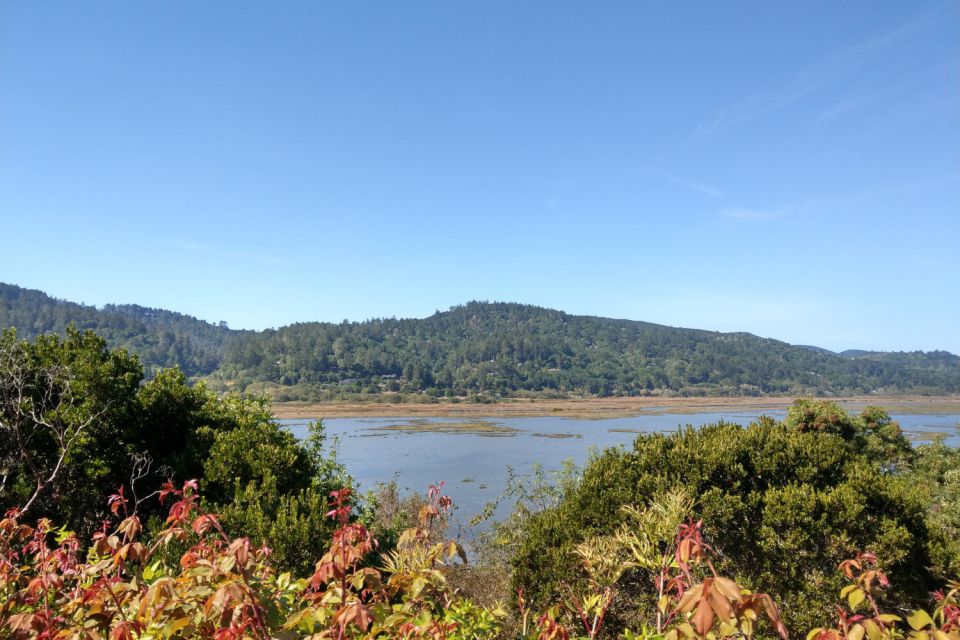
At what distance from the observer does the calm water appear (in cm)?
3547

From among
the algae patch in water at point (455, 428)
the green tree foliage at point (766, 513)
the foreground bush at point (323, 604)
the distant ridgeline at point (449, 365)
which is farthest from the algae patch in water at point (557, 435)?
the foreground bush at point (323, 604)

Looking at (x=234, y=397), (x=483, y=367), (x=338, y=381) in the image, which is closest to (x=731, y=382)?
(x=483, y=367)

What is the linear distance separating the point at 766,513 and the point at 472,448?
4600 cm

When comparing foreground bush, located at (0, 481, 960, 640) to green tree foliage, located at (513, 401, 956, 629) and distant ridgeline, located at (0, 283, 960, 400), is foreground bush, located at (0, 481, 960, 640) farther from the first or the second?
distant ridgeline, located at (0, 283, 960, 400)

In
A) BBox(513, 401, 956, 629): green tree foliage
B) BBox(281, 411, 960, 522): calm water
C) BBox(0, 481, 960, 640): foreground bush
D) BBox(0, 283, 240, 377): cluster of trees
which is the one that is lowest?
BBox(281, 411, 960, 522): calm water

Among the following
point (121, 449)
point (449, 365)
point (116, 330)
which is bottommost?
point (121, 449)

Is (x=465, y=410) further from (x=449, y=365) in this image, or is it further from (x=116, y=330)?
(x=116, y=330)

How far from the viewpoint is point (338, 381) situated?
13588 cm

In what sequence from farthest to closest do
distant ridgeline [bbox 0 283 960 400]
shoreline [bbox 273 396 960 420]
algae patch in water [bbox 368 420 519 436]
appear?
1. distant ridgeline [bbox 0 283 960 400]
2. shoreline [bbox 273 396 960 420]
3. algae patch in water [bbox 368 420 519 436]

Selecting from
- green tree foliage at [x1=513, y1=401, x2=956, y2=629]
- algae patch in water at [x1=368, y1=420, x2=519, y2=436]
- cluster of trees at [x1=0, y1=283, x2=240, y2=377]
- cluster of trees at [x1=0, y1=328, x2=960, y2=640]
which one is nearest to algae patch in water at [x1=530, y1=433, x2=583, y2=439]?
algae patch in water at [x1=368, y1=420, x2=519, y2=436]

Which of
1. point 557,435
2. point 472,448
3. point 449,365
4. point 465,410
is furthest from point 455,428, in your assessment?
point 449,365

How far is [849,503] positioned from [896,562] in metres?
0.97

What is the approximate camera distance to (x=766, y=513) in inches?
309

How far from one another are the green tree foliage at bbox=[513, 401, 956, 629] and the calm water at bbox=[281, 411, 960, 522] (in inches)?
566
